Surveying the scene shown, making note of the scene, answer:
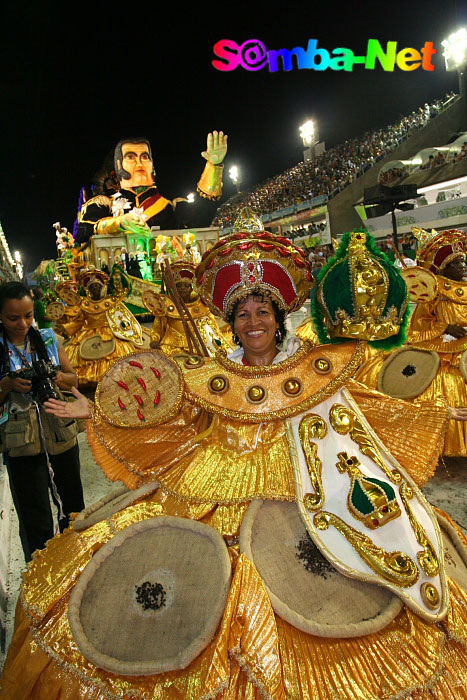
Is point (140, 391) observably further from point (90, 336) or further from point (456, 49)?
point (456, 49)

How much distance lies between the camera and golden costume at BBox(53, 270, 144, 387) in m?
6.83

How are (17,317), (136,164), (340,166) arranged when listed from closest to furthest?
1. (17,317)
2. (136,164)
3. (340,166)

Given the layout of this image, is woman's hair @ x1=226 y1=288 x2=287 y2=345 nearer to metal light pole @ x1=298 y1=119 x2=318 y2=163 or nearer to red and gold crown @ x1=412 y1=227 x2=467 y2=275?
red and gold crown @ x1=412 y1=227 x2=467 y2=275

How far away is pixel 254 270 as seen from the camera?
2.07 meters

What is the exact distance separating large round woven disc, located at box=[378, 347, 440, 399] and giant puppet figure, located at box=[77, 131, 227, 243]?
15.9 m

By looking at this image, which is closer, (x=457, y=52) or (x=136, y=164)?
(x=136, y=164)

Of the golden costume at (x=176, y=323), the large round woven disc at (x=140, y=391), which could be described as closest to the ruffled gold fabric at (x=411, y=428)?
the large round woven disc at (x=140, y=391)

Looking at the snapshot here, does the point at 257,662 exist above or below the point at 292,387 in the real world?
below

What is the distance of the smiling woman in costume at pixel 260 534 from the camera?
1.16 m

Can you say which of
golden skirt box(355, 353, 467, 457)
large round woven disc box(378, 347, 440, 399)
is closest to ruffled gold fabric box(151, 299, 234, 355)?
large round woven disc box(378, 347, 440, 399)

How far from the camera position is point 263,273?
210cm

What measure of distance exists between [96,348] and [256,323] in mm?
5518

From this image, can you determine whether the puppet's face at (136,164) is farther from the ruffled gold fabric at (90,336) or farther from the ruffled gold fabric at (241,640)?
the ruffled gold fabric at (241,640)

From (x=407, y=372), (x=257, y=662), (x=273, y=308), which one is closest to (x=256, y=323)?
(x=273, y=308)
